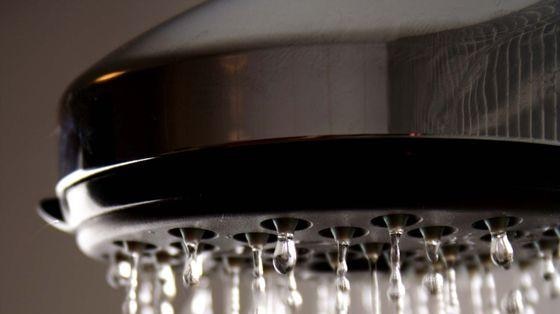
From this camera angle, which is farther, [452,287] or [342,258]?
[452,287]

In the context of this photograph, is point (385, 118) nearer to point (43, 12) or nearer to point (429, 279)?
point (429, 279)

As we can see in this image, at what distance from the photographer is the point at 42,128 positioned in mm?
671

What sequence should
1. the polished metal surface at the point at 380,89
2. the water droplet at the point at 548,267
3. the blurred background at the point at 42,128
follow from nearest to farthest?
the polished metal surface at the point at 380,89 < the water droplet at the point at 548,267 < the blurred background at the point at 42,128

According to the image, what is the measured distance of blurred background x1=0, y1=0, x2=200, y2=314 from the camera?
652 millimetres

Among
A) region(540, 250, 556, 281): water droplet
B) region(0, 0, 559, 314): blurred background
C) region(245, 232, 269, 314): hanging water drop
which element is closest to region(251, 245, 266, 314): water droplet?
region(245, 232, 269, 314): hanging water drop

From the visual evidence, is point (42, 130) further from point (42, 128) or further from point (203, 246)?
point (203, 246)

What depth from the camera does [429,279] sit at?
29 cm

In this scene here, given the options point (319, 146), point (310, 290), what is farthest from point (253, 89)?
point (310, 290)

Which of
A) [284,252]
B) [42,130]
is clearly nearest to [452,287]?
[284,252]

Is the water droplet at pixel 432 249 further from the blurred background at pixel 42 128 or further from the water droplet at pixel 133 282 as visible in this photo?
the blurred background at pixel 42 128

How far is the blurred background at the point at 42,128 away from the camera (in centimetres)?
65

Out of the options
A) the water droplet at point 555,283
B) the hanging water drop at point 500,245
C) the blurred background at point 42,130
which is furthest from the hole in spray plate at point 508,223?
the blurred background at point 42,130

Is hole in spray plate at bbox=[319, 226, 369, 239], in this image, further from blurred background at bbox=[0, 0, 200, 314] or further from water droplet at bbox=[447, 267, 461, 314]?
blurred background at bbox=[0, 0, 200, 314]

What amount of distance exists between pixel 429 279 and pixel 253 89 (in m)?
0.11
